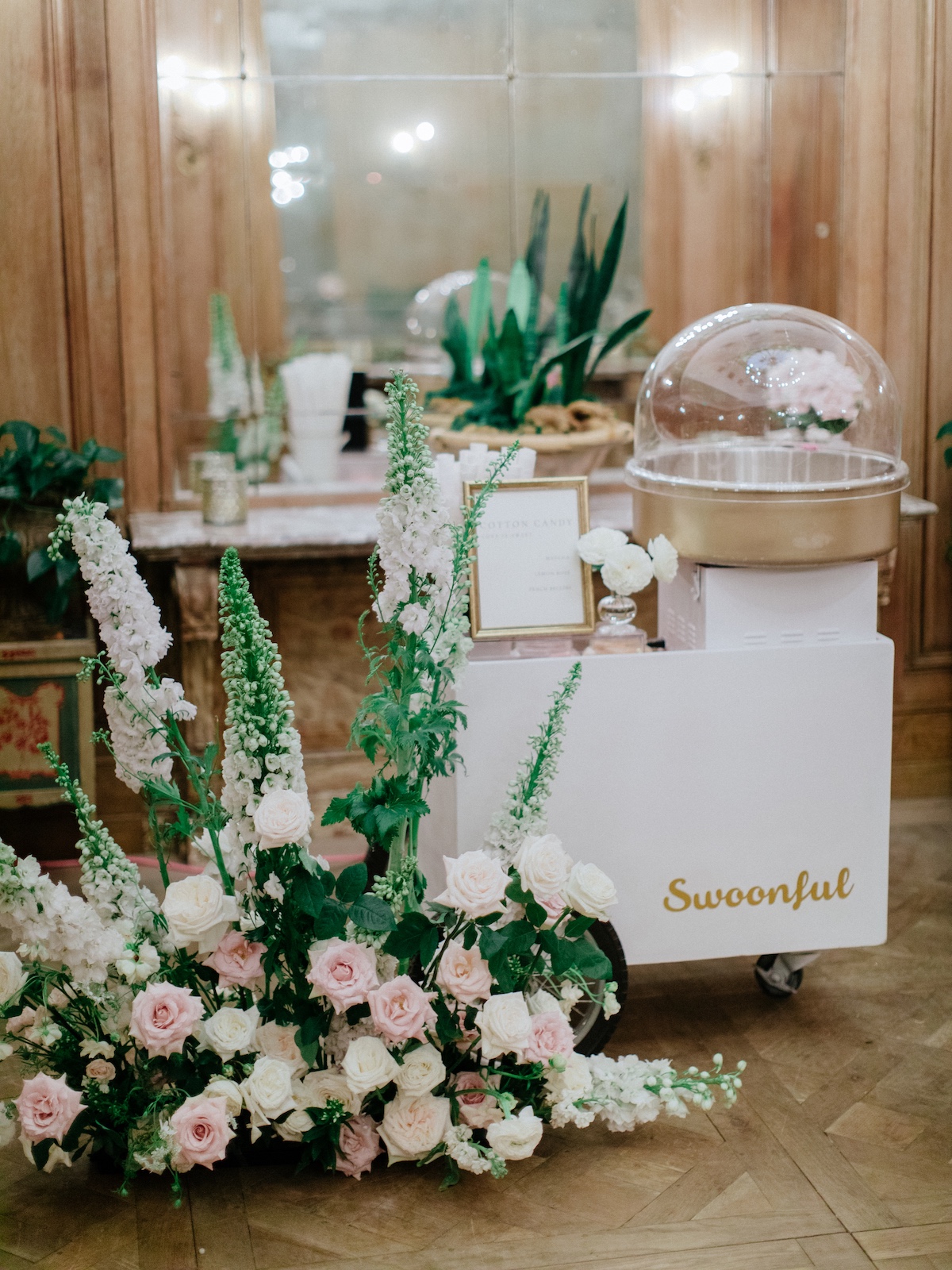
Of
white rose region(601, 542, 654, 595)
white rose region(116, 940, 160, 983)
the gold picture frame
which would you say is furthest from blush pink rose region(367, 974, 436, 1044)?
white rose region(601, 542, 654, 595)

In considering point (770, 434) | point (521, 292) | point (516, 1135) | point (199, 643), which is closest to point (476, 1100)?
point (516, 1135)

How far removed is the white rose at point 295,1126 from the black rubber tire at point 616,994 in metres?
0.57

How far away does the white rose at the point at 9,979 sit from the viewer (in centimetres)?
207

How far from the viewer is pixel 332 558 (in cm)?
374

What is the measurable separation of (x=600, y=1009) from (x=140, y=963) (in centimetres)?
87

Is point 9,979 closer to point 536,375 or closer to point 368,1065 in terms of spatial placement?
point 368,1065

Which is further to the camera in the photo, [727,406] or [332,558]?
[332,558]

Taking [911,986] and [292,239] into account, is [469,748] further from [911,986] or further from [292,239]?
[292,239]

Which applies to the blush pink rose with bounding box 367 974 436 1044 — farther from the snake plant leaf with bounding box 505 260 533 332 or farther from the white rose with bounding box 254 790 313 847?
the snake plant leaf with bounding box 505 260 533 332

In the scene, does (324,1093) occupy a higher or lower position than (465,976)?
lower

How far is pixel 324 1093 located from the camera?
216cm

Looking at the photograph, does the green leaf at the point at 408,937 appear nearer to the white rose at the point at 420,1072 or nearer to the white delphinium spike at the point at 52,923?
the white rose at the point at 420,1072

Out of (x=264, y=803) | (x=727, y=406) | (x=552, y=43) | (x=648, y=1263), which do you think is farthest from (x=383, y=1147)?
(x=552, y=43)

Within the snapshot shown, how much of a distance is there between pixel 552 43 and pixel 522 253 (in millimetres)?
611
